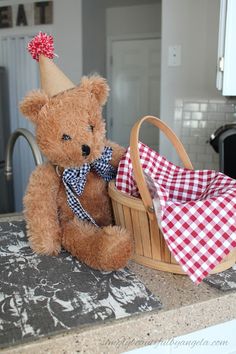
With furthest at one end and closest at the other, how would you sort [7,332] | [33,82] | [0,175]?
[33,82]
[0,175]
[7,332]

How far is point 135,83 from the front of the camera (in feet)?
12.6

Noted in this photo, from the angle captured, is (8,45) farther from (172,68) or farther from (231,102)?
(231,102)

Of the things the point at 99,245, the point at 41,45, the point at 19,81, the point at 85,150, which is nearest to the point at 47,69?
the point at 41,45

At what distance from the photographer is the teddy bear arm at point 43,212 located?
0.62 metres

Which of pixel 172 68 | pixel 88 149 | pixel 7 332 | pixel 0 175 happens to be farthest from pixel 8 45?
pixel 7 332

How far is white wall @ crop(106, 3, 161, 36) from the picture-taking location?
358cm

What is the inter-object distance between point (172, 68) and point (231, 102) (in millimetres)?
353

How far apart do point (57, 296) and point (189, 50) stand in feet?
5.41

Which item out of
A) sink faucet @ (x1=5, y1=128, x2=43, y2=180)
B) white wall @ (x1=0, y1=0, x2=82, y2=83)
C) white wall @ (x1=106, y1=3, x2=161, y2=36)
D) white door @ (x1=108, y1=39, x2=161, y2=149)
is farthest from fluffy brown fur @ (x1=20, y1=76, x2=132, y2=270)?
white wall @ (x1=106, y1=3, x2=161, y2=36)

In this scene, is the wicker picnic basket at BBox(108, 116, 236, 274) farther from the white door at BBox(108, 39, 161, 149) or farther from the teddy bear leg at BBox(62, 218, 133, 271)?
the white door at BBox(108, 39, 161, 149)

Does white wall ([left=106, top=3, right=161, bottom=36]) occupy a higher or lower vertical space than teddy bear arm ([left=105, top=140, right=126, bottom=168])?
higher

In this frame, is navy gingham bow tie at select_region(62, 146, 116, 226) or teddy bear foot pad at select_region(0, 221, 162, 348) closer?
teddy bear foot pad at select_region(0, 221, 162, 348)

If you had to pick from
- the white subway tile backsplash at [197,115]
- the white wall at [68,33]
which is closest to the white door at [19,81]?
the white wall at [68,33]

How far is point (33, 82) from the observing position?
3504 millimetres
